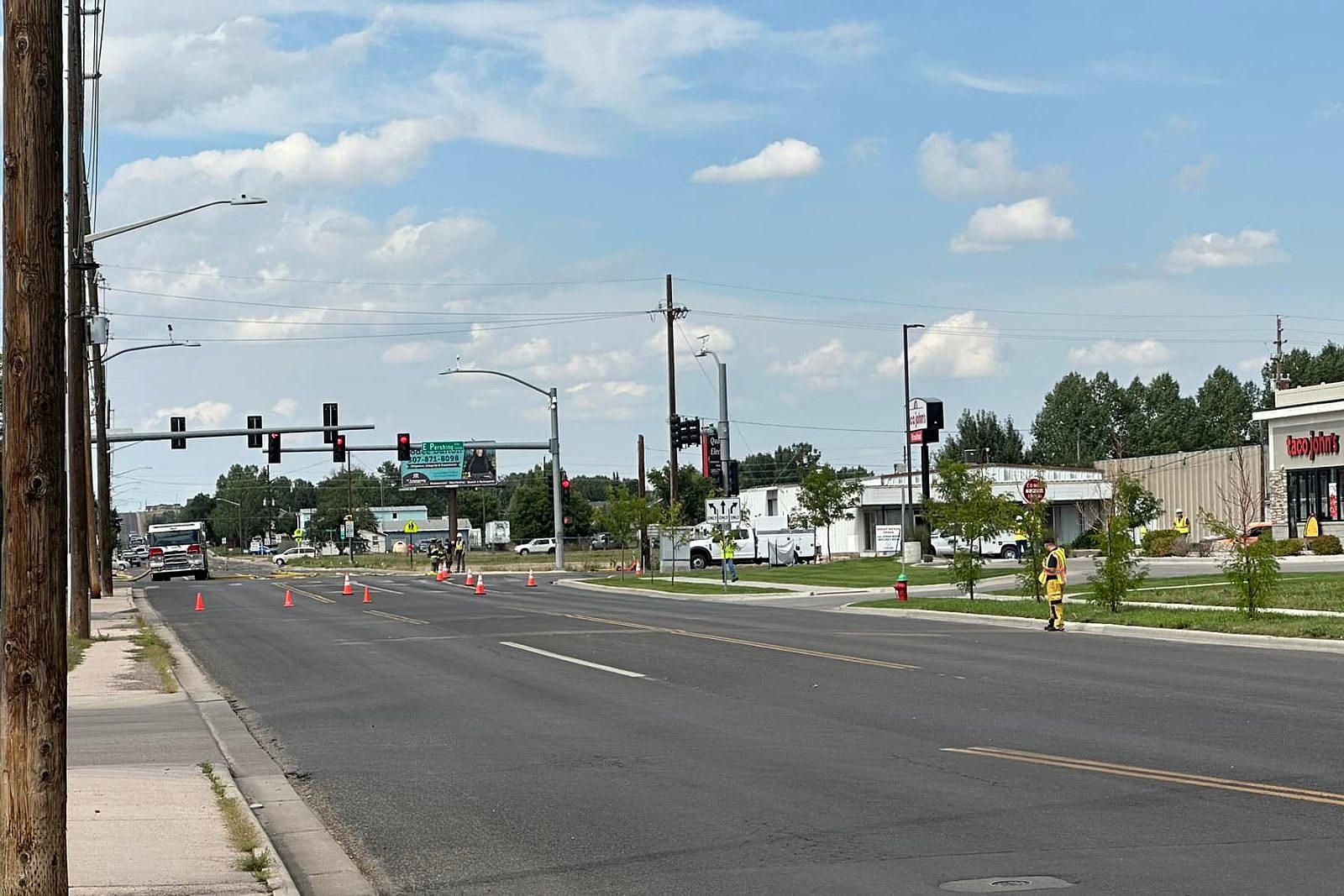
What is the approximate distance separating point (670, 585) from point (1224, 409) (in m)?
82.5

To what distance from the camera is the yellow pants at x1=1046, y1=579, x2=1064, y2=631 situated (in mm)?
26203

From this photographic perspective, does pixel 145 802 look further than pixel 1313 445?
No

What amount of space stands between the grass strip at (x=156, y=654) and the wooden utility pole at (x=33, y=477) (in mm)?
12736

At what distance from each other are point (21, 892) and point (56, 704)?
0.82 m

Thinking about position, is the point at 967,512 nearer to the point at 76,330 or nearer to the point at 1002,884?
the point at 76,330

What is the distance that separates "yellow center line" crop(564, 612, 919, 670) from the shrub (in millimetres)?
32867

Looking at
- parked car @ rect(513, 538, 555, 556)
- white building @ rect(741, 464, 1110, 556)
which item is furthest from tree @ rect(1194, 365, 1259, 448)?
parked car @ rect(513, 538, 555, 556)

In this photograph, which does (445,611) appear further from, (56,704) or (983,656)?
(56,704)

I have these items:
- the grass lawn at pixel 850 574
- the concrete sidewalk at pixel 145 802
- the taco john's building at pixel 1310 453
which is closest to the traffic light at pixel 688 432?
the grass lawn at pixel 850 574

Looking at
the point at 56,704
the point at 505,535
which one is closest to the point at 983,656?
the point at 56,704

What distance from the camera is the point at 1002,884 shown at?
796cm

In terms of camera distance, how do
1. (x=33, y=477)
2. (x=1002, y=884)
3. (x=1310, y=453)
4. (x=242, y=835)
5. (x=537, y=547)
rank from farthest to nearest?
(x=537, y=547), (x=1310, y=453), (x=242, y=835), (x=1002, y=884), (x=33, y=477)

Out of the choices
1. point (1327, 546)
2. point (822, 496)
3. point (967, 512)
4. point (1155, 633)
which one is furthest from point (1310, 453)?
point (1155, 633)

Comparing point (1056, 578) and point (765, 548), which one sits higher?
point (1056, 578)
